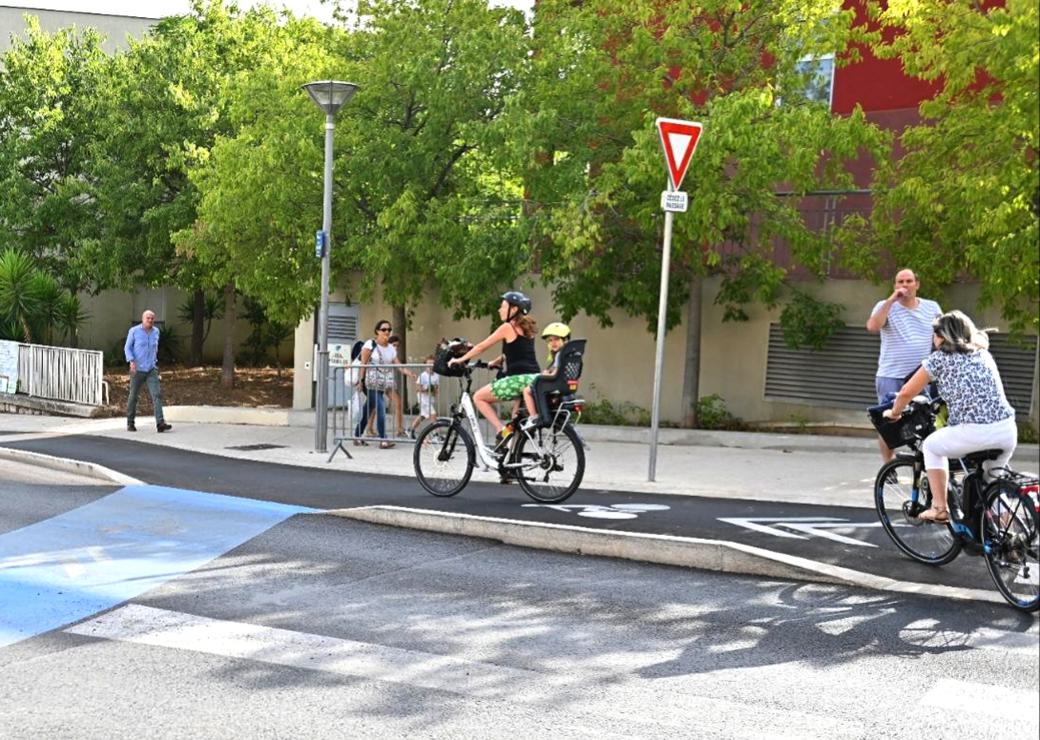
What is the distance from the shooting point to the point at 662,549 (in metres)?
7.80

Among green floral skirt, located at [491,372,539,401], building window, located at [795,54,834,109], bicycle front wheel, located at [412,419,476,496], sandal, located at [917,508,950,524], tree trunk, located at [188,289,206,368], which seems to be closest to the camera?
sandal, located at [917,508,950,524]

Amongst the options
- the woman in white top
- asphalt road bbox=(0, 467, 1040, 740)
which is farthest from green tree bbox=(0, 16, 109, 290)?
asphalt road bbox=(0, 467, 1040, 740)

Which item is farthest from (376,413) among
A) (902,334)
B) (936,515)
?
(936,515)

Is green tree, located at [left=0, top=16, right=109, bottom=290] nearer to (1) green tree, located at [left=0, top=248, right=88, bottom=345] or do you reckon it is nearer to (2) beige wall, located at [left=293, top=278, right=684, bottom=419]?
(1) green tree, located at [left=0, top=248, right=88, bottom=345]

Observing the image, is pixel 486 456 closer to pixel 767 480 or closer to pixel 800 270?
pixel 767 480

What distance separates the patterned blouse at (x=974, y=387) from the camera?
6.37 meters

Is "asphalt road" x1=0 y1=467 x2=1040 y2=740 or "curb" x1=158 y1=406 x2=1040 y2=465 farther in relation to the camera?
"curb" x1=158 y1=406 x2=1040 y2=465

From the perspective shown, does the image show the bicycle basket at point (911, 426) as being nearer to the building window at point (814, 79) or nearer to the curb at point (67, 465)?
the curb at point (67, 465)

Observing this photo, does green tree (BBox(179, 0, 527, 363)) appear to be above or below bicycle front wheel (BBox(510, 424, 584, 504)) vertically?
above

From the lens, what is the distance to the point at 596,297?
17.2 meters

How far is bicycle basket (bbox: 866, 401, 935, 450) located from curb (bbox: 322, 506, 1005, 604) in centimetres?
89

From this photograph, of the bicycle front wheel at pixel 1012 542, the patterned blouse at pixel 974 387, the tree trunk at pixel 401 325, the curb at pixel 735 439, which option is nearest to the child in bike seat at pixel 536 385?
the patterned blouse at pixel 974 387

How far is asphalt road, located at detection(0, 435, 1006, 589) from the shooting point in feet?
24.8

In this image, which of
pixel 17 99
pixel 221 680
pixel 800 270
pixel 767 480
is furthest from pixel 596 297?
pixel 17 99
